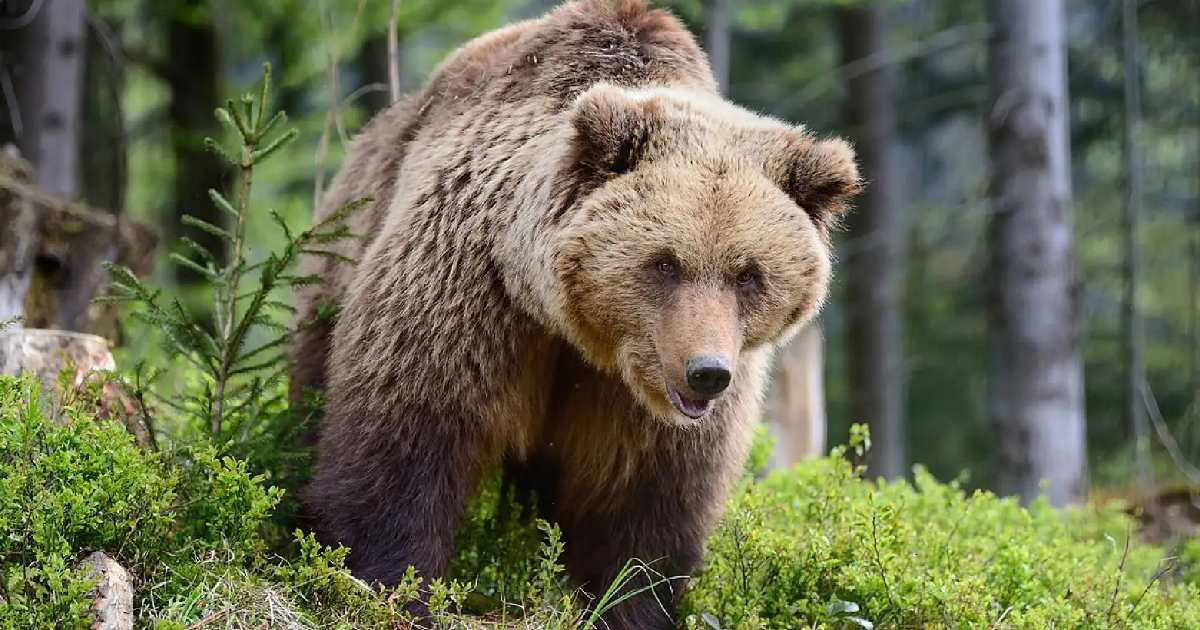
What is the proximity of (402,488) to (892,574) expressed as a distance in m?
2.00

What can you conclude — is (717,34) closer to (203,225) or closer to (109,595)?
(203,225)

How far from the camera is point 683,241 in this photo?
435cm

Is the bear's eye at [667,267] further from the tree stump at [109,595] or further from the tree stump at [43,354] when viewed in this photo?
the tree stump at [43,354]

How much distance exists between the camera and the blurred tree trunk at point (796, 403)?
31.9ft

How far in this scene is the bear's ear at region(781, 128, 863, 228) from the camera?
4668mm

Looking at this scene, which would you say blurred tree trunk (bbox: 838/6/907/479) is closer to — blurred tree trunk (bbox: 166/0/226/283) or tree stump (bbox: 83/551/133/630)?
blurred tree trunk (bbox: 166/0/226/283)

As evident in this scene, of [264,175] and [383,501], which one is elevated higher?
[264,175]

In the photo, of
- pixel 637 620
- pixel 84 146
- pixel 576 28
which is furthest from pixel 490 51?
pixel 84 146

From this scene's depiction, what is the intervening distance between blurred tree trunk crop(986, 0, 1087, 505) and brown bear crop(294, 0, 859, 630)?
6042 mm

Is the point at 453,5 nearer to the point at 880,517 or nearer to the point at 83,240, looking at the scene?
the point at 83,240

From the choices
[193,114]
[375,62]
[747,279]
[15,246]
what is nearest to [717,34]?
[375,62]

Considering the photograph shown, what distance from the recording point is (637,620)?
203 inches

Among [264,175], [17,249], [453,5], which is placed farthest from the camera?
[264,175]

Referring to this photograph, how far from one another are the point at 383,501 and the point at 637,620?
3.78 feet
